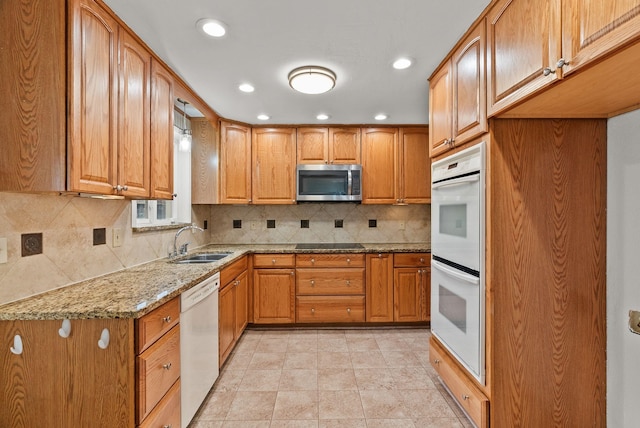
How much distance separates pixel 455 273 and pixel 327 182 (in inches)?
71.8

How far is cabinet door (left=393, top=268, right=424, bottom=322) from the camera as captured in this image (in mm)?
3131

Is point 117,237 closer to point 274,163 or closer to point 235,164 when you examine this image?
point 235,164

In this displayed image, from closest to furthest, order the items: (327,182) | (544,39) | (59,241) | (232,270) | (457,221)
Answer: (544,39) → (59,241) → (457,221) → (232,270) → (327,182)

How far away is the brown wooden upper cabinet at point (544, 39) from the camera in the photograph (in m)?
0.85

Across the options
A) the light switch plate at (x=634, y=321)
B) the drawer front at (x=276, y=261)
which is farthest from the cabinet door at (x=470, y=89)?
the drawer front at (x=276, y=261)

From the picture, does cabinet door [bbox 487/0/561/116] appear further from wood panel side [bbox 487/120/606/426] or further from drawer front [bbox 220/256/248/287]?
drawer front [bbox 220/256/248/287]

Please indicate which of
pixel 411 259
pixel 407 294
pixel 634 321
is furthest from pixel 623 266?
pixel 407 294

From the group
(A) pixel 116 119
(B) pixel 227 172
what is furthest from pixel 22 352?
(B) pixel 227 172

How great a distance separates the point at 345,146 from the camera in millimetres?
3365

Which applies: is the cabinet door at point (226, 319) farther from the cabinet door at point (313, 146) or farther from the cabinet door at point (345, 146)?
the cabinet door at point (345, 146)

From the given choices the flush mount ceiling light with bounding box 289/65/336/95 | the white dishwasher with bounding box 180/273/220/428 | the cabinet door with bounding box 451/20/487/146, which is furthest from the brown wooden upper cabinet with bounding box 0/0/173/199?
the cabinet door with bounding box 451/20/487/146

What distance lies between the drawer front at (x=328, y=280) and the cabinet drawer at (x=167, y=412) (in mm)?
1672

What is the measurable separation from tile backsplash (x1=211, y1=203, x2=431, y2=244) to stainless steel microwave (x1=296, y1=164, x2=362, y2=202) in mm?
406

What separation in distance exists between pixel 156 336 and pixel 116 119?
1088 mm
